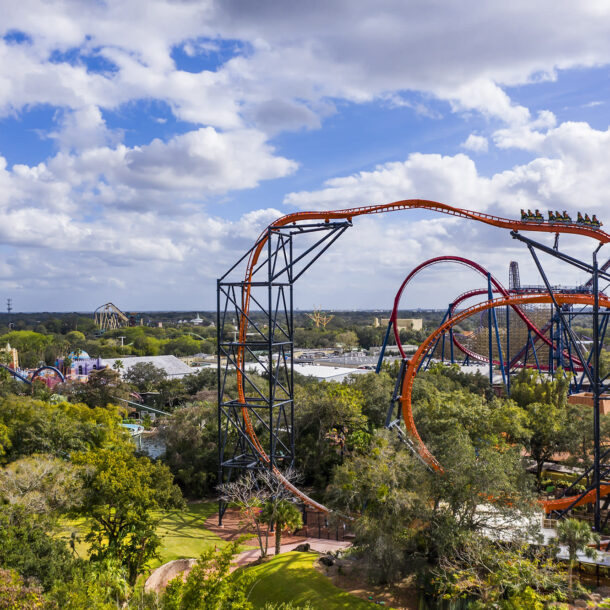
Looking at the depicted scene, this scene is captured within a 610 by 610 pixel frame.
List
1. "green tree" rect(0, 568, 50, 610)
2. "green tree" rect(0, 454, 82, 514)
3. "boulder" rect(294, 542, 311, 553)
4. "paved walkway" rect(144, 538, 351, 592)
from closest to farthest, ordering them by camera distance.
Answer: "green tree" rect(0, 568, 50, 610) < "green tree" rect(0, 454, 82, 514) < "paved walkway" rect(144, 538, 351, 592) < "boulder" rect(294, 542, 311, 553)

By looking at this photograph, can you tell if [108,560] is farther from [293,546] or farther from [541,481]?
[541,481]

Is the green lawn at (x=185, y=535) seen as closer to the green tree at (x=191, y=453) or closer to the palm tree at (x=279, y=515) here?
the green tree at (x=191, y=453)

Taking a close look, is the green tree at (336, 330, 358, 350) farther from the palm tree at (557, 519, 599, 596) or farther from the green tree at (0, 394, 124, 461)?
the palm tree at (557, 519, 599, 596)

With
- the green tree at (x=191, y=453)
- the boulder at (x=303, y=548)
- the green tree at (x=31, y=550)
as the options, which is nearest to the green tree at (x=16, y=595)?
the green tree at (x=31, y=550)

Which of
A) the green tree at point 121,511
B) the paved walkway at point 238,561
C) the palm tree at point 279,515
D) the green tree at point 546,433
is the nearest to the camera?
the green tree at point 121,511

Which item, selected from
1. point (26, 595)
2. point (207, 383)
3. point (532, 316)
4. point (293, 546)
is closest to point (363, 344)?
point (532, 316)

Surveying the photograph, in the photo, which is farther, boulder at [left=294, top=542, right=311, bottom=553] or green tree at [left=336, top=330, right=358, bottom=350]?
green tree at [left=336, top=330, right=358, bottom=350]

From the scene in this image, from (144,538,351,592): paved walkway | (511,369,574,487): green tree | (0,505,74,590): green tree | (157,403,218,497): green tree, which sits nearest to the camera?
(0,505,74,590): green tree

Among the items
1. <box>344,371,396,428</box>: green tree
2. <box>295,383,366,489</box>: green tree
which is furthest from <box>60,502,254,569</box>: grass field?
<box>344,371,396,428</box>: green tree

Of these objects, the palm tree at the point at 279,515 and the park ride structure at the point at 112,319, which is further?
the park ride structure at the point at 112,319
